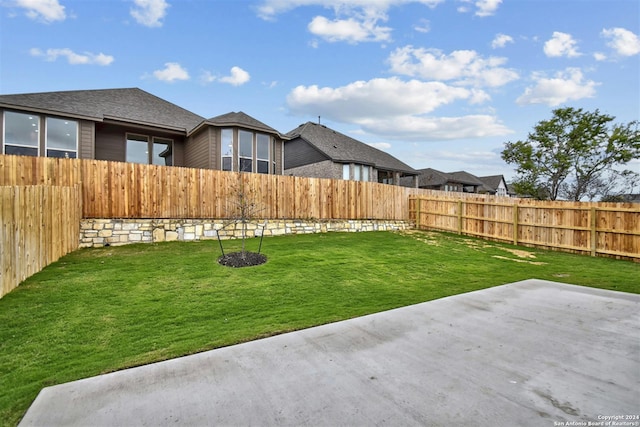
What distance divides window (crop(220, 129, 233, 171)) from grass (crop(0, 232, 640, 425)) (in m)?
6.81

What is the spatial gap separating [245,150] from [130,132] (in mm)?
5547

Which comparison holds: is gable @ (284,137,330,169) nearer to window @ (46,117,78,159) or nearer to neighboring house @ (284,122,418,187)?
neighboring house @ (284,122,418,187)

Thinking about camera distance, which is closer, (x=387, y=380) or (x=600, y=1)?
(x=387, y=380)

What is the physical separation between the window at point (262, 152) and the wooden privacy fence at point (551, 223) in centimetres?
902

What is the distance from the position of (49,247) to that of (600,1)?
16.9 m

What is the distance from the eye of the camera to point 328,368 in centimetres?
250

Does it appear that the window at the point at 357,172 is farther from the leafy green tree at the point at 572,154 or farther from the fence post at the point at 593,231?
the leafy green tree at the point at 572,154

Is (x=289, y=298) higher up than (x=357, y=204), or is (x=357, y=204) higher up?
(x=357, y=204)

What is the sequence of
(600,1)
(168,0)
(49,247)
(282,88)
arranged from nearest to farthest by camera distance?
(49,247)
(600,1)
(168,0)
(282,88)

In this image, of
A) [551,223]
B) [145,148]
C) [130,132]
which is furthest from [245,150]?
[551,223]

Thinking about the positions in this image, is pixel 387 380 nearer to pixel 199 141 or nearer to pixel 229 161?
pixel 229 161

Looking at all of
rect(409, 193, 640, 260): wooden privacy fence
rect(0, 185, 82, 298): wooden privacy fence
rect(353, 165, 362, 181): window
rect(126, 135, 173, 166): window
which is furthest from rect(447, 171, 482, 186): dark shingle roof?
rect(0, 185, 82, 298): wooden privacy fence

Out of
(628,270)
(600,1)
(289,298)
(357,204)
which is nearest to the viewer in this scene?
(289,298)

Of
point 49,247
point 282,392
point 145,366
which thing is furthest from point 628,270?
point 49,247
